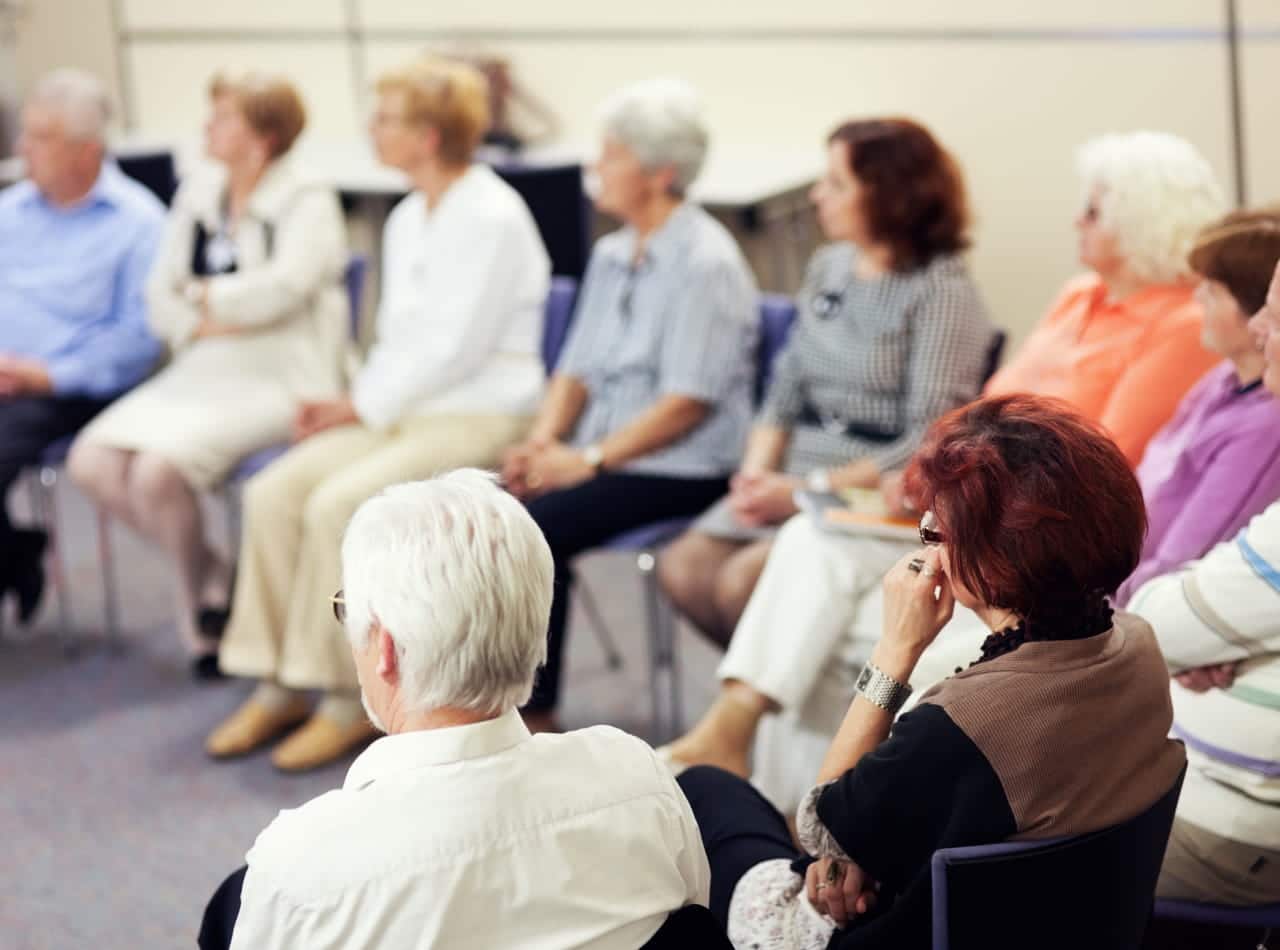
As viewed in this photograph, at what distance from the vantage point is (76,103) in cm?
421

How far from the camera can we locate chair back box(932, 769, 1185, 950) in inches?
61.9

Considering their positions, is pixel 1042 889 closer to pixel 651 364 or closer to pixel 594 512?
pixel 594 512

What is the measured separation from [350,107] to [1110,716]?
15.7 ft

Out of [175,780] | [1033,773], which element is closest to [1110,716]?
[1033,773]

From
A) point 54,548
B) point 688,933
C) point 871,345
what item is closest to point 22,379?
point 54,548

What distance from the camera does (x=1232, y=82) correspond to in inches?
176

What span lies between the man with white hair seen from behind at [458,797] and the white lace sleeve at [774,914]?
0.28 meters

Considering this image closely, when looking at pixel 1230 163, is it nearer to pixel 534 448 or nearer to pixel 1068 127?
pixel 1068 127

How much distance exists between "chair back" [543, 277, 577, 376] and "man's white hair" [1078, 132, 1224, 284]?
1286 mm

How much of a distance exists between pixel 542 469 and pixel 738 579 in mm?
533

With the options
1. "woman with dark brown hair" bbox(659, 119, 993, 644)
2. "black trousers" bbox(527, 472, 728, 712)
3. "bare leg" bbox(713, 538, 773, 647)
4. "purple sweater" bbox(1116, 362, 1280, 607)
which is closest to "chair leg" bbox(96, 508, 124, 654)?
"black trousers" bbox(527, 472, 728, 712)

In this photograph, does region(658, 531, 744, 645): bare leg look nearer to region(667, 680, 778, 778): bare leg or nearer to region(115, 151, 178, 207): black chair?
region(667, 680, 778, 778): bare leg

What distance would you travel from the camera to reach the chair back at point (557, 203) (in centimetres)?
471

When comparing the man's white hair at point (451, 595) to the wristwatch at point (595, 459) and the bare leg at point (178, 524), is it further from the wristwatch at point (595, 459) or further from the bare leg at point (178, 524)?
the bare leg at point (178, 524)
